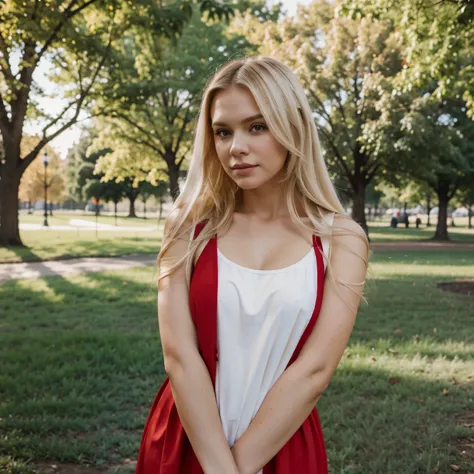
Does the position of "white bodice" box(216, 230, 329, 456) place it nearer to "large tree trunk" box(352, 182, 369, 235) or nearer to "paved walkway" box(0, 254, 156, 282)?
"paved walkway" box(0, 254, 156, 282)

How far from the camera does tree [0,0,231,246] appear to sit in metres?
8.49

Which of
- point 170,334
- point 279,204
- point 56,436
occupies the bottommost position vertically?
point 56,436

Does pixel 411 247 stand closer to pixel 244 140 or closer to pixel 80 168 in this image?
pixel 244 140

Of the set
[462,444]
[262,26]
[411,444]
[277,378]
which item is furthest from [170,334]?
[262,26]

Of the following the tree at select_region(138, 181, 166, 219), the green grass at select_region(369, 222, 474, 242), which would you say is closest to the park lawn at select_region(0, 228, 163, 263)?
the green grass at select_region(369, 222, 474, 242)

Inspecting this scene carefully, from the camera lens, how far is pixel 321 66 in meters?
24.8

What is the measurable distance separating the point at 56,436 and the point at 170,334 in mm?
3080

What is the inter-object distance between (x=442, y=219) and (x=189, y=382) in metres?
31.3

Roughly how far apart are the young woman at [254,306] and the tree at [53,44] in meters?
6.07

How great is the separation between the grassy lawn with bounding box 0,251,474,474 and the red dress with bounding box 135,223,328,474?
693mm

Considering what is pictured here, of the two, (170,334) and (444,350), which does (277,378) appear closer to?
(170,334)

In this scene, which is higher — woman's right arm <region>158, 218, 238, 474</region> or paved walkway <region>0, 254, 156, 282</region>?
woman's right arm <region>158, 218, 238, 474</region>

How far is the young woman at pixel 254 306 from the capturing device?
1687mm

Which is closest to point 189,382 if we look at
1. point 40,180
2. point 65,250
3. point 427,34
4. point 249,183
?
point 249,183
